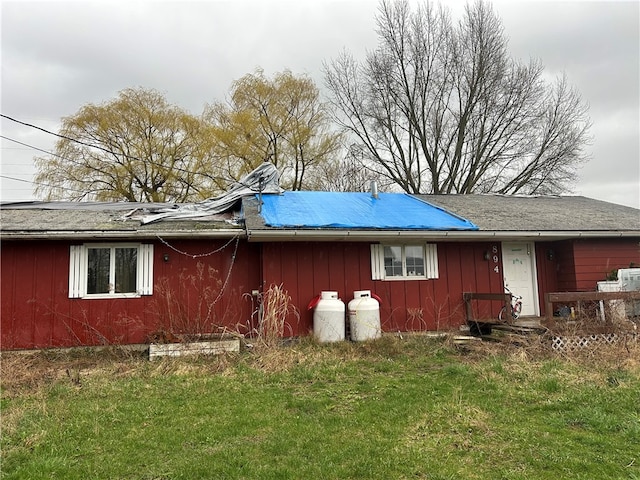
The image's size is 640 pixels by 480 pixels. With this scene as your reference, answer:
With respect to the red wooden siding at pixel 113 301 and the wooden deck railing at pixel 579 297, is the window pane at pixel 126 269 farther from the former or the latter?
the wooden deck railing at pixel 579 297

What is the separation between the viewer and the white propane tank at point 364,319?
8656 millimetres

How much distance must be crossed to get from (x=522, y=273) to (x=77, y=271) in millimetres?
9984

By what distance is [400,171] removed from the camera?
909 inches

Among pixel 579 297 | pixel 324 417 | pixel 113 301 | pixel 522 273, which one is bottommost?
pixel 324 417

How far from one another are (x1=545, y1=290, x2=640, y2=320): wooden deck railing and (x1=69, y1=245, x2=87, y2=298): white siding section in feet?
28.8

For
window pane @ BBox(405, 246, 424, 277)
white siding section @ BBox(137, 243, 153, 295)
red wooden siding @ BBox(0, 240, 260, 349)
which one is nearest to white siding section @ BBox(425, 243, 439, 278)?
window pane @ BBox(405, 246, 424, 277)

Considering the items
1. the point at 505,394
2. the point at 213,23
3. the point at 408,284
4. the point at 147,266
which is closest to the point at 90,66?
the point at 213,23

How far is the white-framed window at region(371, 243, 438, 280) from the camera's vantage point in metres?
9.74

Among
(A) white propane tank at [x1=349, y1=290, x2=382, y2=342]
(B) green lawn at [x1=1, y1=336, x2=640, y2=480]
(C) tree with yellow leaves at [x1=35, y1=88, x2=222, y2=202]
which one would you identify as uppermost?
(C) tree with yellow leaves at [x1=35, y1=88, x2=222, y2=202]

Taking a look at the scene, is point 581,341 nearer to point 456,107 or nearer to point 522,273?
point 522,273

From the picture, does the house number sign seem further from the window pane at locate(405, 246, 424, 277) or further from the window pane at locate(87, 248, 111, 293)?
the window pane at locate(87, 248, 111, 293)

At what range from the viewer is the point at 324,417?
4551 mm

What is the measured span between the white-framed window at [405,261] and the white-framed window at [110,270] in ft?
15.8

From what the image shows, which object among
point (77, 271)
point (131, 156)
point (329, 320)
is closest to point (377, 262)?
point (329, 320)
